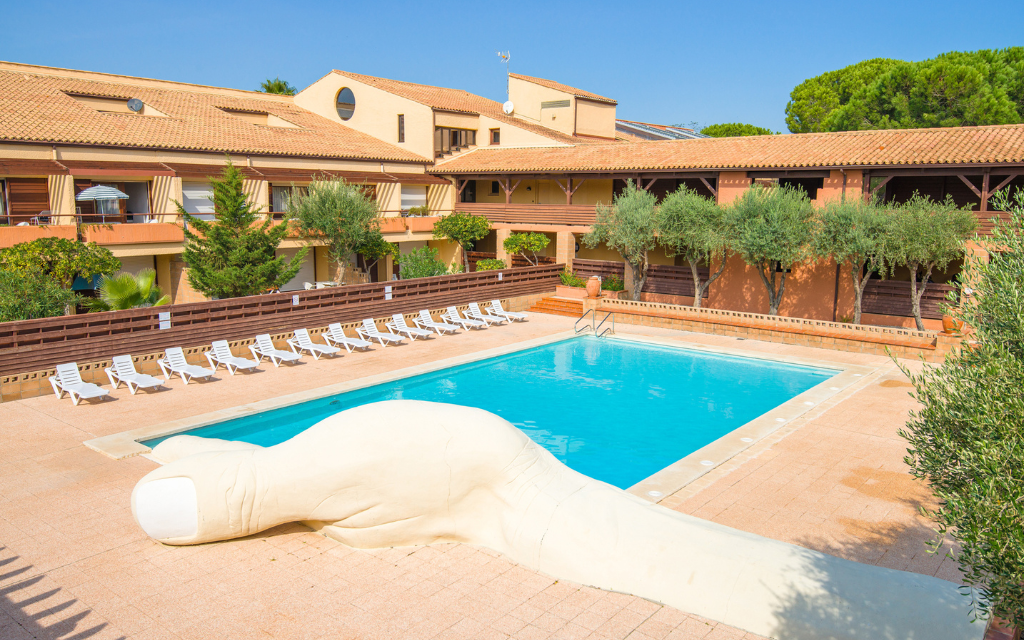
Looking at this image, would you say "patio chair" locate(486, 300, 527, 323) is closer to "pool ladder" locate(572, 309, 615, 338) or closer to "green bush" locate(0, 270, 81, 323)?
"pool ladder" locate(572, 309, 615, 338)

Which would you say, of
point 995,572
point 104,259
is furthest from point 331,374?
point 995,572

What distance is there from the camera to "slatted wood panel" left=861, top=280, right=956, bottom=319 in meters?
20.8

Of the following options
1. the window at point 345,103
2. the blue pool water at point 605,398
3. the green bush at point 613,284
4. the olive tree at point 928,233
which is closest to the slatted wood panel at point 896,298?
the olive tree at point 928,233

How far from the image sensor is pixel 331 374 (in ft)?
54.2

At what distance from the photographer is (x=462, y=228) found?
1139 inches

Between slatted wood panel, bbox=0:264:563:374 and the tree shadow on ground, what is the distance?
321 inches

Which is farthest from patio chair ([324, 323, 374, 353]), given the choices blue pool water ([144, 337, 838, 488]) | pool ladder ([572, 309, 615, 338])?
pool ladder ([572, 309, 615, 338])

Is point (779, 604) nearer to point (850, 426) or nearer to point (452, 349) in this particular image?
point (850, 426)

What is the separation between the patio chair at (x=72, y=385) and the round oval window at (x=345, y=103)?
22458 millimetres

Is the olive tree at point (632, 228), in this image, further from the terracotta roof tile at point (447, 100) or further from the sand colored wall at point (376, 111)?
the sand colored wall at point (376, 111)

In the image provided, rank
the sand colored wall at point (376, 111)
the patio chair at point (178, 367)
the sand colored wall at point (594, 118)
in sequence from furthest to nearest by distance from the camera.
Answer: the sand colored wall at point (594, 118)
the sand colored wall at point (376, 111)
the patio chair at point (178, 367)

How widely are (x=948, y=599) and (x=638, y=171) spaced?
68.9ft

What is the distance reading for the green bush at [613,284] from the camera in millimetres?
26891

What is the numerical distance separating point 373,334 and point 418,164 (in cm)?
1354
